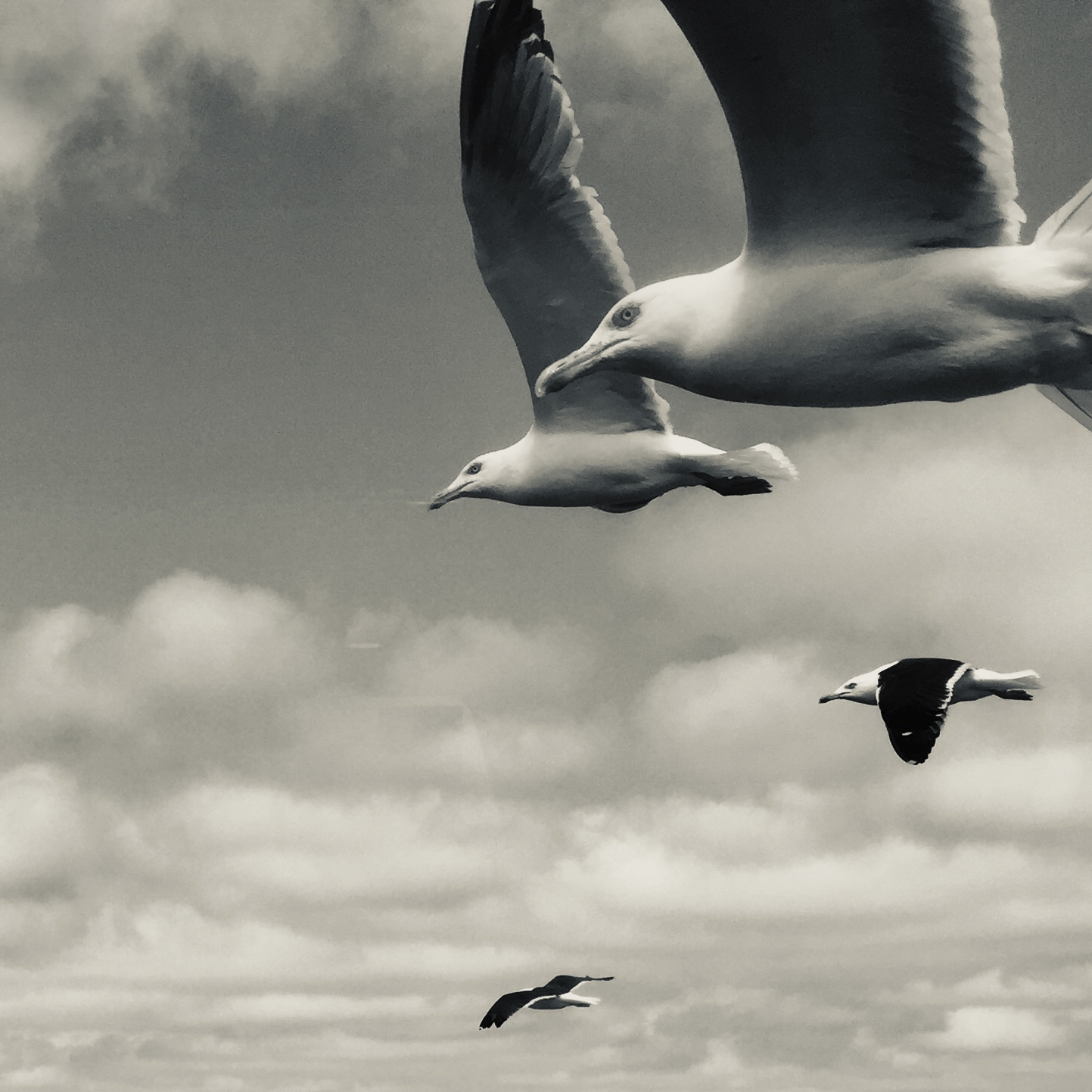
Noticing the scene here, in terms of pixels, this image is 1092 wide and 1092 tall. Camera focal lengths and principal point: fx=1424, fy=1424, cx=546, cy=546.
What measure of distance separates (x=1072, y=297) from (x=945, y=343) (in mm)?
337

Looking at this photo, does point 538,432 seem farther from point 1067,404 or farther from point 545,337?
point 1067,404

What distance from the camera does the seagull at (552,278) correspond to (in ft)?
19.2

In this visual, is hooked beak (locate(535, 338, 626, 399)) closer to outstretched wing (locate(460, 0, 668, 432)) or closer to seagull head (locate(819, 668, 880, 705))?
outstretched wing (locate(460, 0, 668, 432))

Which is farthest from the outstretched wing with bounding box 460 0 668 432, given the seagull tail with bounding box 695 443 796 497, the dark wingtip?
the seagull tail with bounding box 695 443 796 497

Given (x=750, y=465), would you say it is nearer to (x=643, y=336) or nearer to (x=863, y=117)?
(x=643, y=336)

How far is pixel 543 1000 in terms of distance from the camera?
27.1 ft

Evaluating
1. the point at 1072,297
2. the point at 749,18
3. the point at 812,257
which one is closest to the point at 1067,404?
the point at 1072,297

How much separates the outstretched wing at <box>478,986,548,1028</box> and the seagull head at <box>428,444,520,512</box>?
9.61 feet

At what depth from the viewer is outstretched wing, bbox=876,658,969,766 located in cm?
545

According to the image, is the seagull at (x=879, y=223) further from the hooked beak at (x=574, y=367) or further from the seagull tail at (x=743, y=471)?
the seagull tail at (x=743, y=471)

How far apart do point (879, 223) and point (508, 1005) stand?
5533 mm

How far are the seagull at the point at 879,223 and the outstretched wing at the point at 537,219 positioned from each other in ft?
6.97

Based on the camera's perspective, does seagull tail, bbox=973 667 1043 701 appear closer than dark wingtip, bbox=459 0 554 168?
No

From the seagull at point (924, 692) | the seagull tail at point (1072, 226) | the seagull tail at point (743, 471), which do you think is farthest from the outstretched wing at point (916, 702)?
the seagull tail at point (1072, 226)
